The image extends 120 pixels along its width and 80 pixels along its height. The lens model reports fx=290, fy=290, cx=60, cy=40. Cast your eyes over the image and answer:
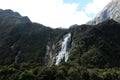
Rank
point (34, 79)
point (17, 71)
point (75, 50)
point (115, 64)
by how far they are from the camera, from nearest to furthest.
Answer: point (34, 79) < point (17, 71) < point (115, 64) < point (75, 50)

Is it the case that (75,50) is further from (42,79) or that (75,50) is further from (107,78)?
(42,79)

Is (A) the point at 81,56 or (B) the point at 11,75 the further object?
(A) the point at 81,56

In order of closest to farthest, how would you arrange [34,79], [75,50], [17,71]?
[34,79] → [17,71] → [75,50]

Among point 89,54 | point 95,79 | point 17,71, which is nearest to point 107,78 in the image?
point 95,79

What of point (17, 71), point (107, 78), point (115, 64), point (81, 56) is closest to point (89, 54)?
point (81, 56)

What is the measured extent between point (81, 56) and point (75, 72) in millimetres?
65251

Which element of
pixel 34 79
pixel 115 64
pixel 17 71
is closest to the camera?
pixel 34 79

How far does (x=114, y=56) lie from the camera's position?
189 m

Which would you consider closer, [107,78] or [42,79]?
[42,79]

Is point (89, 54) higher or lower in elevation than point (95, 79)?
higher

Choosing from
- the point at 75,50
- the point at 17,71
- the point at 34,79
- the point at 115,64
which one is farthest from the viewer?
the point at 75,50

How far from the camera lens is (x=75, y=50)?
19912cm

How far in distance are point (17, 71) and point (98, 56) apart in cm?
6893

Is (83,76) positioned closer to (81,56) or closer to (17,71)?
(17,71)
